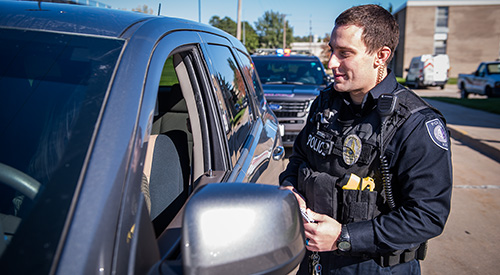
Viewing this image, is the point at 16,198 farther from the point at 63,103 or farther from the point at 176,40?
the point at 176,40

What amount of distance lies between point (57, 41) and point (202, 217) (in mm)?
787

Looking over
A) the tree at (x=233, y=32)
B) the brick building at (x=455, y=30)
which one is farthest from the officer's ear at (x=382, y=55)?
the tree at (x=233, y=32)

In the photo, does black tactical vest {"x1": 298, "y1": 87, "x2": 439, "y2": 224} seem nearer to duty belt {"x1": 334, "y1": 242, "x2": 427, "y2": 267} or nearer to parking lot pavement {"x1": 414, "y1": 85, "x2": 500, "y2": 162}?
duty belt {"x1": 334, "y1": 242, "x2": 427, "y2": 267}

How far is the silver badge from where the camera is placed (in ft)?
5.30

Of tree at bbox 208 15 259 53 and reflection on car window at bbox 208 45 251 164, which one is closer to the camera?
reflection on car window at bbox 208 45 251 164

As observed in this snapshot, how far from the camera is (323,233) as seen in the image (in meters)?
1.57

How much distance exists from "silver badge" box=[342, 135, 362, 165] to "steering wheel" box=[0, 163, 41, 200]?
3.70ft

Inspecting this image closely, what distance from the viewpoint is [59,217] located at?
935mm

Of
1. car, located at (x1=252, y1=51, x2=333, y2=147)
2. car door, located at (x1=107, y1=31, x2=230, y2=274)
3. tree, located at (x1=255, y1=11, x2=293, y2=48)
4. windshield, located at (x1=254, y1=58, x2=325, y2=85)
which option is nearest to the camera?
car door, located at (x1=107, y1=31, x2=230, y2=274)

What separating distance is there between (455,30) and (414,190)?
48936 mm

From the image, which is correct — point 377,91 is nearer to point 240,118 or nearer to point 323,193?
point 323,193

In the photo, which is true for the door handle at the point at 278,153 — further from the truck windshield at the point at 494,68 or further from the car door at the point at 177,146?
the truck windshield at the point at 494,68

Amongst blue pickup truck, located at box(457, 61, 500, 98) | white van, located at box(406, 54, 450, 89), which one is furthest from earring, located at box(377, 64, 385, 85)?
white van, located at box(406, 54, 450, 89)

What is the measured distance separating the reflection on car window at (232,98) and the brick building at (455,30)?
151ft
